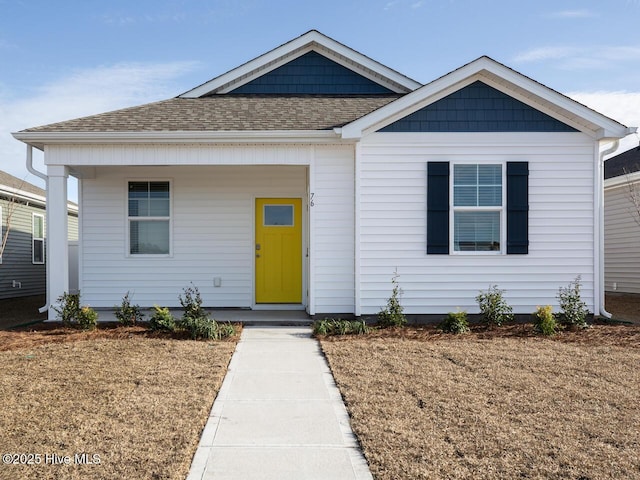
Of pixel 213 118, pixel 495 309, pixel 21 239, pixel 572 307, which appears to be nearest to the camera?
pixel 572 307

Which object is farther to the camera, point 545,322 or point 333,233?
point 333,233

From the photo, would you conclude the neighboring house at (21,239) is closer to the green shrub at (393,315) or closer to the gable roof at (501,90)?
the gable roof at (501,90)

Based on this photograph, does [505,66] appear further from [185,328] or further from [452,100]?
[185,328]

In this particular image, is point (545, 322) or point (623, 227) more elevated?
A: point (623, 227)

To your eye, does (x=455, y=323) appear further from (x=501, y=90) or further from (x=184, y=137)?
(x=184, y=137)

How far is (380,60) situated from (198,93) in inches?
162

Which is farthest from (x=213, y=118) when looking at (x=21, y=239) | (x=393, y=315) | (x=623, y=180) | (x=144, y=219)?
(x=623, y=180)

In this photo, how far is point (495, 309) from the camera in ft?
26.9

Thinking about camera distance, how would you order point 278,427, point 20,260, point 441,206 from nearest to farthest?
1. point 278,427
2. point 441,206
3. point 20,260

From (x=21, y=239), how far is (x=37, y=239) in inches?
42.1

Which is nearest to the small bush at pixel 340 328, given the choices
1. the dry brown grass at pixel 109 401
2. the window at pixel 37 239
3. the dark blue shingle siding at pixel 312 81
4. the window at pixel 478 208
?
the dry brown grass at pixel 109 401

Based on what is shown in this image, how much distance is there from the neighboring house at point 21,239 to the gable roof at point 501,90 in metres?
10.6

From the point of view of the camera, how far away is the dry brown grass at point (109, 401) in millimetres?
3253

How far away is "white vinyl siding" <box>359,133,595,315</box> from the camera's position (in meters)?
8.42
